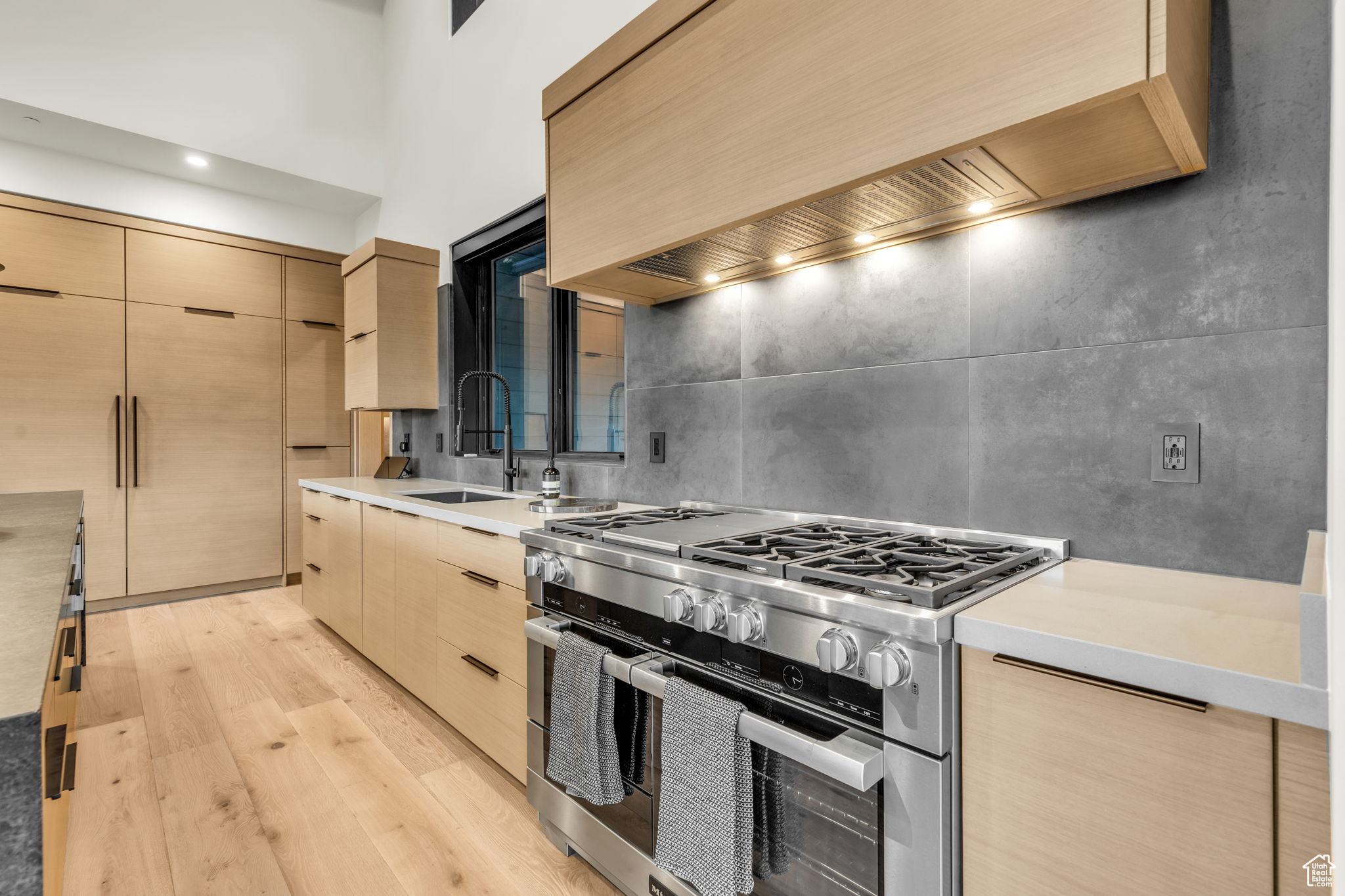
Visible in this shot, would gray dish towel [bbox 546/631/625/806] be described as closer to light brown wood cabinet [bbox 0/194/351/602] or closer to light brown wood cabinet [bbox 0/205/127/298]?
light brown wood cabinet [bbox 0/194/351/602]

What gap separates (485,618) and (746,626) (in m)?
1.08

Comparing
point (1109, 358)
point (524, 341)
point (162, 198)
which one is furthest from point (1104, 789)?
point (162, 198)

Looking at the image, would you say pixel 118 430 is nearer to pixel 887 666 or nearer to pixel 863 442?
pixel 863 442

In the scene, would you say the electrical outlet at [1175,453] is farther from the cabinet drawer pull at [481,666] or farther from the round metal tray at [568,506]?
the cabinet drawer pull at [481,666]

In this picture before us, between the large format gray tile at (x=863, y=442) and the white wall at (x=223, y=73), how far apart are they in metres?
3.29

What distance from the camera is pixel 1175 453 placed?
46.4 inches

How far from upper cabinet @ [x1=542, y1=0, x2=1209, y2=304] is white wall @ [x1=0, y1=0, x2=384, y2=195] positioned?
2.75 meters

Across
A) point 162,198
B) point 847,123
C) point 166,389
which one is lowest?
point 166,389

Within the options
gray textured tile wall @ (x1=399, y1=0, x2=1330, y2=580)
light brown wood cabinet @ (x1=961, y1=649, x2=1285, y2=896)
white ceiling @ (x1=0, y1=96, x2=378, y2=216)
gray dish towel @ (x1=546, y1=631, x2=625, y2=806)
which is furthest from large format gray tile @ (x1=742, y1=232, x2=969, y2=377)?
white ceiling @ (x1=0, y1=96, x2=378, y2=216)

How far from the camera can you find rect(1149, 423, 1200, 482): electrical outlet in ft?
3.81

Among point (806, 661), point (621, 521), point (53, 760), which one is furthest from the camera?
point (621, 521)

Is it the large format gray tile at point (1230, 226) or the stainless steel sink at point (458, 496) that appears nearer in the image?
the large format gray tile at point (1230, 226)

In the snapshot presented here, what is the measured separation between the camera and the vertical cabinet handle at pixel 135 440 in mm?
3691

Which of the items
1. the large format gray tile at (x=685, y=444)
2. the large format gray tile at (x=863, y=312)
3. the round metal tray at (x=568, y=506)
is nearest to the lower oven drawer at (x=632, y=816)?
the round metal tray at (x=568, y=506)
